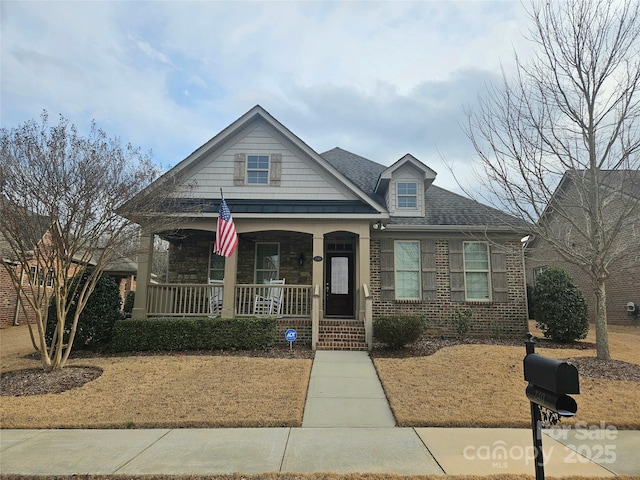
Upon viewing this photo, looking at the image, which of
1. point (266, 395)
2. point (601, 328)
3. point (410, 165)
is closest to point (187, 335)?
point (266, 395)

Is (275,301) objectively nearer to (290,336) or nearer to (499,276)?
(290,336)

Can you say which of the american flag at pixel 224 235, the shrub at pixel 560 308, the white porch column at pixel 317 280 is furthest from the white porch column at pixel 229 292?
the shrub at pixel 560 308

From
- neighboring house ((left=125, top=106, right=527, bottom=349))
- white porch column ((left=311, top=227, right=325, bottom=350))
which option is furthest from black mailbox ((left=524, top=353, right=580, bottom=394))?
neighboring house ((left=125, top=106, right=527, bottom=349))

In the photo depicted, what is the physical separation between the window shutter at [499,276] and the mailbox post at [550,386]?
970 centimetres

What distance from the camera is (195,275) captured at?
41.4 feet

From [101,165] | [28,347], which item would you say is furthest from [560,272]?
[28,347]

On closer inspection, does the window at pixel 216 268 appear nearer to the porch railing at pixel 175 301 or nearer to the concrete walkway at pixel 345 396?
the porch railing at pixel 175 301

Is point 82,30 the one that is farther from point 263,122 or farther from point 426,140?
point 426,140

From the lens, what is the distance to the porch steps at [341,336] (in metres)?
9.61

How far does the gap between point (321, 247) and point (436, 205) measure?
4.84m

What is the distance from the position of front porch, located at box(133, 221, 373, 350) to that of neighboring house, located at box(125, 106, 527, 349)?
34mm

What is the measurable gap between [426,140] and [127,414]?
340 inches

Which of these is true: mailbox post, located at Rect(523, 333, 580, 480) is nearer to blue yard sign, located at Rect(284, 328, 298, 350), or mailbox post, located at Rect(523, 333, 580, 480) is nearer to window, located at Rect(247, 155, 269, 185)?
blue yard sign, located at Rect(284, 328, 298, 350)

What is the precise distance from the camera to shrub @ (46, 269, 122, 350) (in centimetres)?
919
